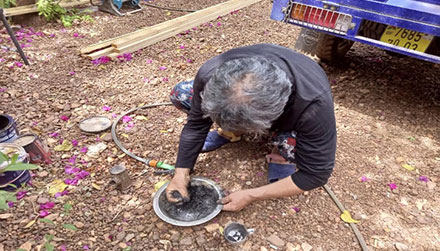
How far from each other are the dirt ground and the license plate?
2.48 ft

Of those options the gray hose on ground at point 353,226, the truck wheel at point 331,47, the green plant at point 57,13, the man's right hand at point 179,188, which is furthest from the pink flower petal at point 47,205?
the green plant at point 57,13

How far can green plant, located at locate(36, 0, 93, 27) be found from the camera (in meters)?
4.32

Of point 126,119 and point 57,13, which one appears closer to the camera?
point 126,119

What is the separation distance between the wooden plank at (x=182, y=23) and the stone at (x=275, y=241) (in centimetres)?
301

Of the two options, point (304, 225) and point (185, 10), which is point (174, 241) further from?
point (185, 10)

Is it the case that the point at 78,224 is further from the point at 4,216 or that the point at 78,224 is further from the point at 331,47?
the point at 331,47

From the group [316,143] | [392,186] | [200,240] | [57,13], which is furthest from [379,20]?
[57,13]

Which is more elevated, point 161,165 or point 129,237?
point 161,165

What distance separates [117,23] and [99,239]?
3828 millimetres

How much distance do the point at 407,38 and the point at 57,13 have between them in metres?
4.66

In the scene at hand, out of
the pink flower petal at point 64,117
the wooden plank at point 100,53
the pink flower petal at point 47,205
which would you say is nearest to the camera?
the pink flower petal at point 47,205

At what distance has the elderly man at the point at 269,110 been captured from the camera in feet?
4.14

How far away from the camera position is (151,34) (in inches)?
169

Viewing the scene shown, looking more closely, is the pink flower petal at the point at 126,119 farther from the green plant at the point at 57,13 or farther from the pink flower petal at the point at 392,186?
the green plant at the point at 57,13
